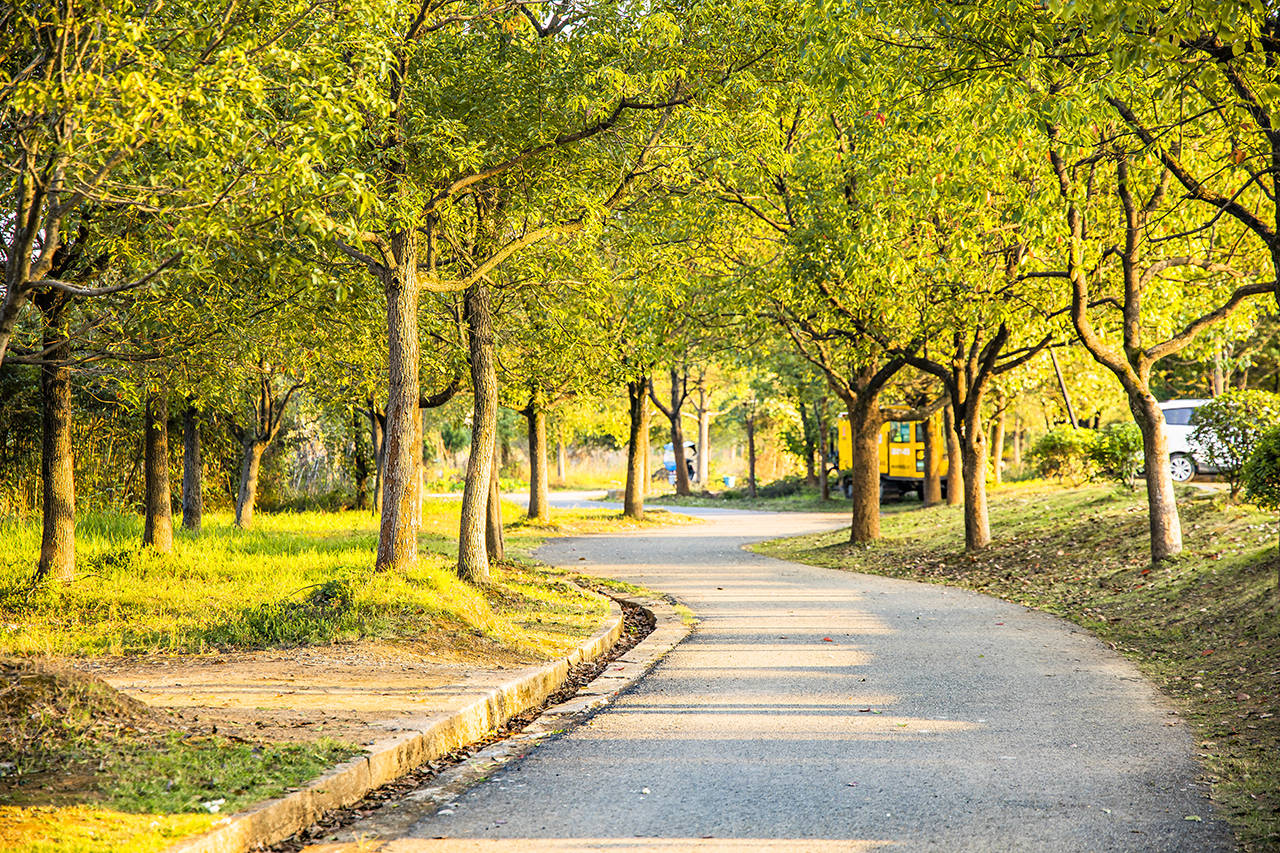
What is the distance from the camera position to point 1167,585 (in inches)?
463

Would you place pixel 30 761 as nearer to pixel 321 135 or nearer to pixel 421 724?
pixel 421 724

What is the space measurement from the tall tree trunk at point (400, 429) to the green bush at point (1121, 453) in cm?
1397

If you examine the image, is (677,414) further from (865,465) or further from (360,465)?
(865,465)

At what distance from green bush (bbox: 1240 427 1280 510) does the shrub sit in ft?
38.5

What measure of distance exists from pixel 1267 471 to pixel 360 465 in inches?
819

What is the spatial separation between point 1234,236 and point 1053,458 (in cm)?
1141

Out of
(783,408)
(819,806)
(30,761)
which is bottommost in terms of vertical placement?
(819,806)

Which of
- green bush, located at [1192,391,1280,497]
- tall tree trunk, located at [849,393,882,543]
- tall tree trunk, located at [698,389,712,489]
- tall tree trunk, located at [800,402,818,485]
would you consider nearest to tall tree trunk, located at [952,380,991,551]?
tall tree trunk, located at [849,393,882,543]

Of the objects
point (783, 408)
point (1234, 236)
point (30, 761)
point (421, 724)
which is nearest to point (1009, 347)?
point (1234, 236)

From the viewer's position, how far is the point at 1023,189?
1270 cm

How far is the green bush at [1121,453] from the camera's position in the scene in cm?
1942

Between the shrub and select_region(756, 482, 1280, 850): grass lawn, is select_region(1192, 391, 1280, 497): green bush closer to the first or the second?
select_region(756, 482, 1280, 850): grass lawn

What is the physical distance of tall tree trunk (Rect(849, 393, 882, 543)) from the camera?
1959cm

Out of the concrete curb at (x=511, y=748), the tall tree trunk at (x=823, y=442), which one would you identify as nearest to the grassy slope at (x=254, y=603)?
the concrete curb at (x=511, y=748)
